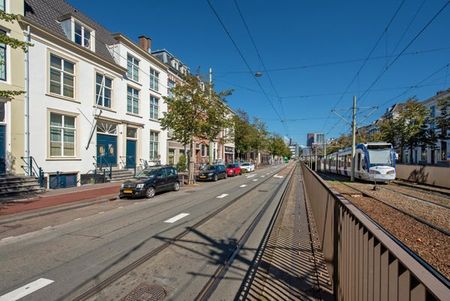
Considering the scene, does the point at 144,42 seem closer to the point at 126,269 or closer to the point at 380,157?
the point at 380,157

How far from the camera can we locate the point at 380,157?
67.7 feet

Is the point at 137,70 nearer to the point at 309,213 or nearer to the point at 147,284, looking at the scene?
the point at 309,213

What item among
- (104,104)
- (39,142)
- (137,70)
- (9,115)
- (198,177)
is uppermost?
(137,70)

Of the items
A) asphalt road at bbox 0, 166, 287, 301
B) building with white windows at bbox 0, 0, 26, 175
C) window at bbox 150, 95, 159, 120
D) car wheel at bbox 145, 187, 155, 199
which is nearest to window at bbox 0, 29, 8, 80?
building with white windows at bbox 0, 0, 26, 175

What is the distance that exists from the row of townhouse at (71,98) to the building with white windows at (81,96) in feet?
0.19

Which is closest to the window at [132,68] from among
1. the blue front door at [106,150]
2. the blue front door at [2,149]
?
the blue front door at [106,150]

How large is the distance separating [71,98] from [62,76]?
4.82 feet

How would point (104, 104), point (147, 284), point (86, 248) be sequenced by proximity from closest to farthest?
point (147, 284), point (86, 248), point (104, 104)

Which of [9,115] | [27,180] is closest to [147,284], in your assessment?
[27,180]

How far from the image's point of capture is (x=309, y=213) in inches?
402

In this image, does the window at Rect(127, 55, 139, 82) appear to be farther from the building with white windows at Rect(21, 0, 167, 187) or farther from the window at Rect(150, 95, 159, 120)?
the window at Rect(150, 95, 159, 120)

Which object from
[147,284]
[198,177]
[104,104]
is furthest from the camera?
[198,177]

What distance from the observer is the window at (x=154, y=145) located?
27.9 metres

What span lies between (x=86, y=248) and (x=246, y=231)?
13.4 feet
